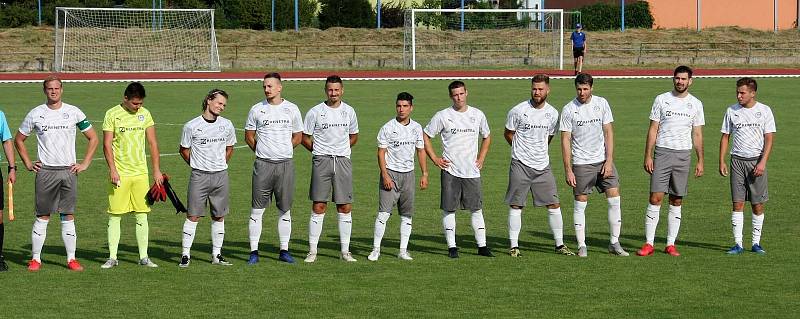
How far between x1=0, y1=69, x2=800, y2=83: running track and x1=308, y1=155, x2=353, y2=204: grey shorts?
35958 mm

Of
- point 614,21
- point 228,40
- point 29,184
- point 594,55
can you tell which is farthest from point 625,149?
point 614,21

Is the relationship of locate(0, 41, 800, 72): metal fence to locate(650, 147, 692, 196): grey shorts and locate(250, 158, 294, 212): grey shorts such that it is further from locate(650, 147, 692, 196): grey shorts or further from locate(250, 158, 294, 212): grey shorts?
locate(650, 147, 692, 196): grey shorts

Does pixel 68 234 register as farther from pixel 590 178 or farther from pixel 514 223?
pixel 590 178

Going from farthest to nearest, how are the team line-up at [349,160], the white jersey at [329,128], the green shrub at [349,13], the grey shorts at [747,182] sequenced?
the green shrub at [349,13]
the grey shorts at [747,182]
the white jersey at [329,128]
the team line-up at [349,160]

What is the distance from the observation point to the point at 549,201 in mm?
13750

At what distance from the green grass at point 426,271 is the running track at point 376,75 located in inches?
1109

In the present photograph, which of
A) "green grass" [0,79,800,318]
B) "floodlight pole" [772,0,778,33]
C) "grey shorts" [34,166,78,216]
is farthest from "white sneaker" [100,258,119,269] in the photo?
"floodlight pole" [772,0,778,33]

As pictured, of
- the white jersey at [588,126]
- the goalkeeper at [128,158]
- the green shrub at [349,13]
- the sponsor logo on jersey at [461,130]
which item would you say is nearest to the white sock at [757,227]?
the white jersey at [588,126]

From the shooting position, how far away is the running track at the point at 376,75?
49125mm

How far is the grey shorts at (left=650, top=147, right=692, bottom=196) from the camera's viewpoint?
544 inches

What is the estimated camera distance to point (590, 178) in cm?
1378

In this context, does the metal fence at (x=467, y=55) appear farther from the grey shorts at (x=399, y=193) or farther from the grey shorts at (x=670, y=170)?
the grey shorts at (x=399, y=193)

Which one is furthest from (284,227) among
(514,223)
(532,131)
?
(532,131)

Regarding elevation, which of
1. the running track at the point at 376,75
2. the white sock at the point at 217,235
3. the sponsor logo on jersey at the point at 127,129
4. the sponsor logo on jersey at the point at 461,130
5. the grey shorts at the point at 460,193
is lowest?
the white sock at the point at 217,235
